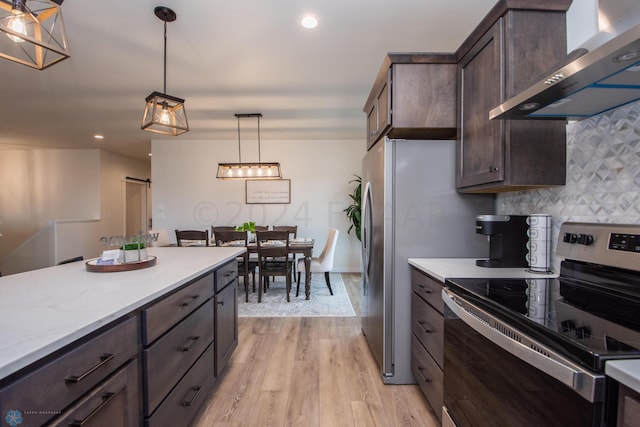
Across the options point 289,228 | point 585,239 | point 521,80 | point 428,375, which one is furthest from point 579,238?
point 289,228

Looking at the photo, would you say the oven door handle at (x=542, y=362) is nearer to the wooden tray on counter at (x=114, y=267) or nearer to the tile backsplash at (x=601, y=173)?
the tile backsplash at (x=601, y=173)

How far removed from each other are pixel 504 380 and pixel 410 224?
1133 mm

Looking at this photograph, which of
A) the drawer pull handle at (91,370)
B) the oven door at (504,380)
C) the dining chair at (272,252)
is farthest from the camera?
the dining chair at (272,252)

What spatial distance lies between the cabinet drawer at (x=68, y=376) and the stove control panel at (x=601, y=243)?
187 cm

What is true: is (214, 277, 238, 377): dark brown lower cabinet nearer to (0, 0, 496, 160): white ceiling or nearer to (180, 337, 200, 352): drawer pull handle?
(180, 337, 200, 352): drawer pull handle

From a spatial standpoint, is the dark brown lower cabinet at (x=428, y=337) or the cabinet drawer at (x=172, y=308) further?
the dark brown lower cabinet at (x=428, y=337)

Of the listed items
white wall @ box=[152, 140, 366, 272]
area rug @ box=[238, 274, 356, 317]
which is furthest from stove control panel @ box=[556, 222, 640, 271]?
white wall @ box=[152, 140, 366, 272]

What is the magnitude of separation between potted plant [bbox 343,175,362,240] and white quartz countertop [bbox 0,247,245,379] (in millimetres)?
3573

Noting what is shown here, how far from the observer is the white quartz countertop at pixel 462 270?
1.46m

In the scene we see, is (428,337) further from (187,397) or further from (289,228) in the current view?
(289,228)

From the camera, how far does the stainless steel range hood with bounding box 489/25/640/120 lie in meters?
0.76

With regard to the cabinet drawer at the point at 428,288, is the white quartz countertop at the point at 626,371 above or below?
above

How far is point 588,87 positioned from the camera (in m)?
1.00

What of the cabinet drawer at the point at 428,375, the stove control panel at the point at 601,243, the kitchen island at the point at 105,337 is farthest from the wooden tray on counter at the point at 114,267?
the stove control panel at the point at 601,243
